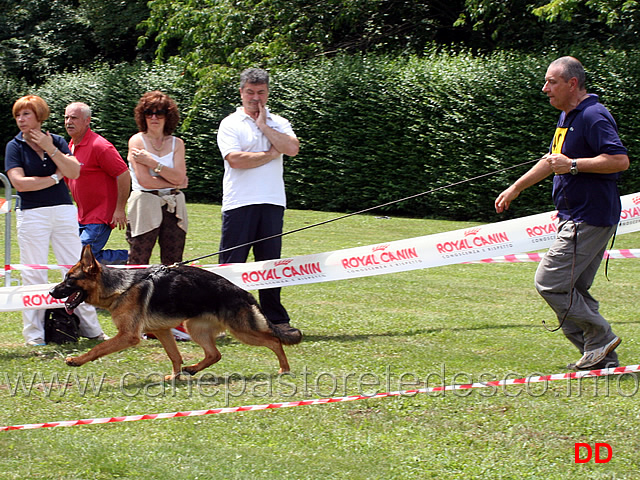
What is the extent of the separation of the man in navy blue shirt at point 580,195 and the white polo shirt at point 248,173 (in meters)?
2.30

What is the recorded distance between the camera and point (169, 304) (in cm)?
563

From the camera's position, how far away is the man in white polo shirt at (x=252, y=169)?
6758 mm

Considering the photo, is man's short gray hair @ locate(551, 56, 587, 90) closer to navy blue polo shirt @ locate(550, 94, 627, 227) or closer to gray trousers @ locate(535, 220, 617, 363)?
navy blue polo shirt @ locate(550, 94, 627, 227)

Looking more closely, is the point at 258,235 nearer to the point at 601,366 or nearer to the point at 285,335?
the point at 285,335

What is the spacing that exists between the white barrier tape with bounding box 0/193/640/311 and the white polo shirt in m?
0.53

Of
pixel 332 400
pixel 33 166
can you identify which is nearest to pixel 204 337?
pixel 332 400

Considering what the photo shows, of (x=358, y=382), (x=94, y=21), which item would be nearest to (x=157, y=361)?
(x=358, y=382)

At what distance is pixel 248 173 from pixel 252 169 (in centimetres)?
5

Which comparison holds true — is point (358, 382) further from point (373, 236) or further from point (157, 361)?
point (373, 236)

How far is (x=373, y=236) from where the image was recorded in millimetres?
15938

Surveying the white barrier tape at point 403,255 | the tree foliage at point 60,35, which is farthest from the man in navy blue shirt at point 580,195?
the tree foliage at point 60,35

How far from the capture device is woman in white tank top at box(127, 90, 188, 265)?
696 cm

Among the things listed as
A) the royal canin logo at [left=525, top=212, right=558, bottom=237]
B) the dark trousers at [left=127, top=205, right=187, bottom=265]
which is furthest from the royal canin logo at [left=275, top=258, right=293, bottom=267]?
the royal canin logo at [left=525, top=212, right=558, bottom=237]

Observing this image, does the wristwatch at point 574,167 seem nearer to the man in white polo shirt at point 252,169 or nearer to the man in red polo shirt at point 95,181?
the man in white polo shirt at point 252,169
